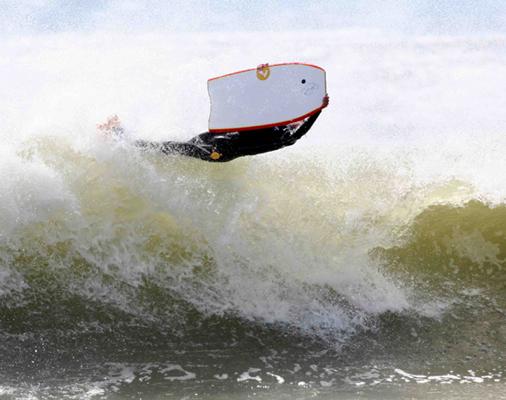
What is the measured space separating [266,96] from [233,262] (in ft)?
5.14

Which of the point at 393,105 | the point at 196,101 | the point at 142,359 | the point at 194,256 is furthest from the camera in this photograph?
the point at 393,105

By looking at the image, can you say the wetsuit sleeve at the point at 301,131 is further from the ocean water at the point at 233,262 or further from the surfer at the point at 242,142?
the ocean water at the point at 233,262

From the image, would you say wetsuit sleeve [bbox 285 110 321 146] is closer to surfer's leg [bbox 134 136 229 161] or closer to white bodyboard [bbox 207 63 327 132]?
white bodyboard [bbox 207 63 327 132]

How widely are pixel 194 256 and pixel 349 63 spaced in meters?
9.71

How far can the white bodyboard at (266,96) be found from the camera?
21.4ft

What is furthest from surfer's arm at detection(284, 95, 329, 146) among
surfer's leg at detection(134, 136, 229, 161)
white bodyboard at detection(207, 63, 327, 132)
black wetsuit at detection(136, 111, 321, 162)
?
surfer's leg at detection(134, 136, 229, 161)

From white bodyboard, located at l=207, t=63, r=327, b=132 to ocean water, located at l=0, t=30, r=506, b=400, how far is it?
1.96ft

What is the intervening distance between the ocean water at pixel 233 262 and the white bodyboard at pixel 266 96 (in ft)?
1.96

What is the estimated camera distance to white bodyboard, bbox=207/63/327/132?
653cm

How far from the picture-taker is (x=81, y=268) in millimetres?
6227

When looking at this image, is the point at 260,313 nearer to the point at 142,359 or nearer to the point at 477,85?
the point at 142,359

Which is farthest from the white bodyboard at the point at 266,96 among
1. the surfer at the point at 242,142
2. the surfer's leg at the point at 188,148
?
the surfer's leg at the point at 188,148

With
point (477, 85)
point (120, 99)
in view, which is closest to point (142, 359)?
point (120, 99)

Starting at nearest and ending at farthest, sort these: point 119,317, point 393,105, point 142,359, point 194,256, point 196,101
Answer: point 142,359, point 119,317, point 194,256, point 196,101, point 393,105
